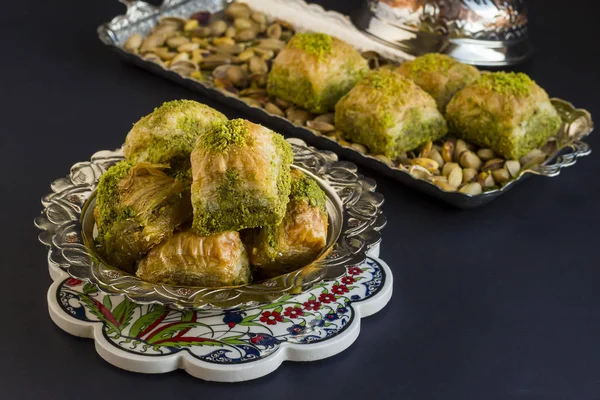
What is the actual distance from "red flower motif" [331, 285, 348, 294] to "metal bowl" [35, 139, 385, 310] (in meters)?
0.10

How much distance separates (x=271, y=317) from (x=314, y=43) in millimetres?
1026

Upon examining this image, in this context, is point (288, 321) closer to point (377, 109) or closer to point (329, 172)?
point (329, 172)

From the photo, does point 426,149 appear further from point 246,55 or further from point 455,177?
point 246,55

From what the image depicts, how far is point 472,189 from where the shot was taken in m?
1.96

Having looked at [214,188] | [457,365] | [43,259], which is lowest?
[43,259]

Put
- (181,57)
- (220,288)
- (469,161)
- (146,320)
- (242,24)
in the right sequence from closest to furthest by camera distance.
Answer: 1. (220,288)
2. (146,320)
3. (469,161)
4. (181,57)
5. (242,24)

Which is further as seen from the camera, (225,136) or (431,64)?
(431,64)

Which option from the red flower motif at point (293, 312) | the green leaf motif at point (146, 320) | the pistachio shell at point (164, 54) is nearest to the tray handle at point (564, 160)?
the red flower motif at point (293, 312)

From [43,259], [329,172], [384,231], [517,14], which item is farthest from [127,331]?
[517,14]

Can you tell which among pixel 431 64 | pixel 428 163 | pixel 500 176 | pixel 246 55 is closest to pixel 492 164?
pixel 500 176

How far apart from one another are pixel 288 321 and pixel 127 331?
28 cm

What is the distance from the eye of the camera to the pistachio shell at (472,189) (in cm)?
196

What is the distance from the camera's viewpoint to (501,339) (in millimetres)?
1584

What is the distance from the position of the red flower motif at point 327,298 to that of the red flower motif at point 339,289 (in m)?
0.01
